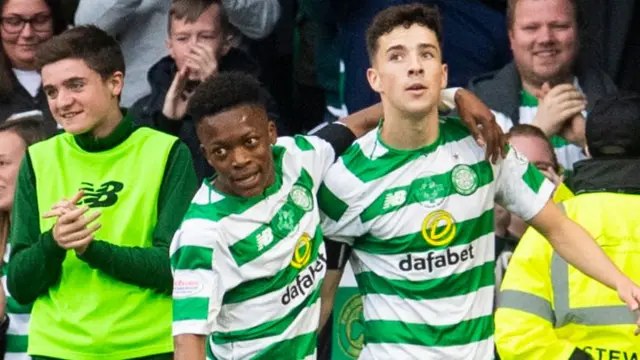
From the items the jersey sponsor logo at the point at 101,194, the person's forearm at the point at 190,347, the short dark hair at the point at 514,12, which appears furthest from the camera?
the short dark hair at the point at 514,12

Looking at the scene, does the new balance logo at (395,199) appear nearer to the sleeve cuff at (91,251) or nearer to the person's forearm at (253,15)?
the sleeve cuff at (91,251)

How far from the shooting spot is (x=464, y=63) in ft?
29.0

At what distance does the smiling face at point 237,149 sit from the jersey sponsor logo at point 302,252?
235 millimetres

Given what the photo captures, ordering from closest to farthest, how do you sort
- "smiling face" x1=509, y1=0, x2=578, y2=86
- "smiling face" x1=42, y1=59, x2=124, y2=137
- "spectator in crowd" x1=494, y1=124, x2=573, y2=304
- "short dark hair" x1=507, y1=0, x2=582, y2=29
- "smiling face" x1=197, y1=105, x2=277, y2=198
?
"smiling face" x1=197, y1=105, x2=277, y2=198 → "smiling face" x1=42, y1=59, x2=124, y2=137 → "spectator in crowd" x1=494, y1=124, x2=573, y2=304 → "smiling face" x1=509, y1=0, x2=578, y2=86 → "short dark hair" x1=507, y1=0, x2=582, y2=29

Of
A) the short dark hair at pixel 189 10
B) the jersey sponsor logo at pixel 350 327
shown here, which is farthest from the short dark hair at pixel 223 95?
the short dark hair at pixel 189 10

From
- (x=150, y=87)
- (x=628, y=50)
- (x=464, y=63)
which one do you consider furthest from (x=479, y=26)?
(x=150, y=87)

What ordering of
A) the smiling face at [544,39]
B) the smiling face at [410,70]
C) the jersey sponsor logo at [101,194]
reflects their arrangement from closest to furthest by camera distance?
the smiling face at [410,70] < the jersey sponsor logo at [101,194] < the smiling face at [544,39]

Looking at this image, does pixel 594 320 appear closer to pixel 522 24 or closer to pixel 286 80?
pixel 522 24

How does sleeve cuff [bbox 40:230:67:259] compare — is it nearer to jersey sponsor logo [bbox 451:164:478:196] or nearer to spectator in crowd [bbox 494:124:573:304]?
jersey sponsor logo [bbox 451:164:478:196]

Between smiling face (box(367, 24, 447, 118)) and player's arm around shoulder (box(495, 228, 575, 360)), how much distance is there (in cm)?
69

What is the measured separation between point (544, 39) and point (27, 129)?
7.77 feet

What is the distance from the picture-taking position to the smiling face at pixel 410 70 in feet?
22.4

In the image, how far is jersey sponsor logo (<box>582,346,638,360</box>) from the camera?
22.8 ft

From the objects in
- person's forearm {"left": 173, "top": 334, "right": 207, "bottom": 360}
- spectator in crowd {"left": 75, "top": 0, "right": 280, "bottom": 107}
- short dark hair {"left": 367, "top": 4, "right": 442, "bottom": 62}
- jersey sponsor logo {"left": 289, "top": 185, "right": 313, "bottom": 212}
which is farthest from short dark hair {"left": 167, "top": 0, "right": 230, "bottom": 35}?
person's forearm {"left": 173, "top": 334, "right": 207, "bottom": 360}
